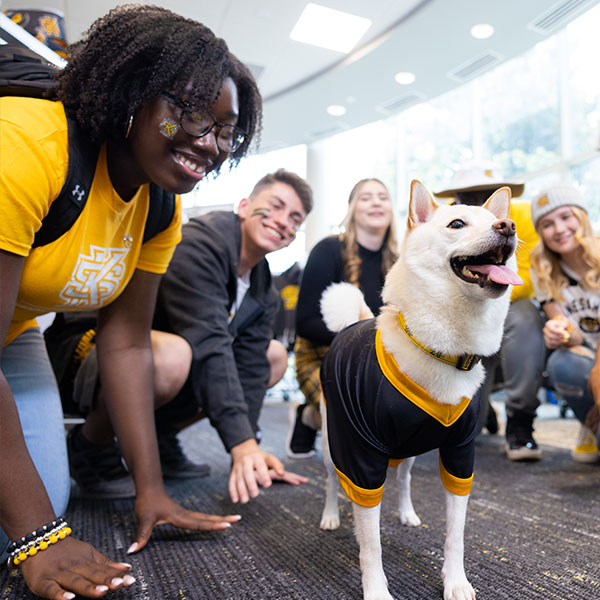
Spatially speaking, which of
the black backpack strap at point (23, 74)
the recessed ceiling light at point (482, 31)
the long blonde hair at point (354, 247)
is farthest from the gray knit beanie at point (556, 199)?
the recessed ceiling light at point (482, 31)

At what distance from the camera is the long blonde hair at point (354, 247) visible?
6.47 ft

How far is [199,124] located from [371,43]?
423 centimetres

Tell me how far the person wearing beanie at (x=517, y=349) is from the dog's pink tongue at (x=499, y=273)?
44.2 inches

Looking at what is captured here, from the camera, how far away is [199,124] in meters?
0.94

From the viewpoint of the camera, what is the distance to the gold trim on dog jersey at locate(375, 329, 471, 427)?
2.70 feet

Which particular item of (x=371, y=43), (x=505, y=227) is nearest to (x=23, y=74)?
(x=505, y=227)

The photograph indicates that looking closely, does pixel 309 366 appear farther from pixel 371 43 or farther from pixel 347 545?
pixel 371 43

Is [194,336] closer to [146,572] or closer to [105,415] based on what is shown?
[105,415]

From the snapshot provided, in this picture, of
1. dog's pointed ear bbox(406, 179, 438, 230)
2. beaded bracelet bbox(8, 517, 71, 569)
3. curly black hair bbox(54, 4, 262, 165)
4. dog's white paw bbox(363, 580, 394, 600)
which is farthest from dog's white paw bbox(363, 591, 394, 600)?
curly black hair bbox(54, 4, 262, 165)

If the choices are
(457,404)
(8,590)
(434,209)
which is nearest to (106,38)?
(434,209)

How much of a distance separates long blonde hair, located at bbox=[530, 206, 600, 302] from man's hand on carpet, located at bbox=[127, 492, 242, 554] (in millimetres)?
1460

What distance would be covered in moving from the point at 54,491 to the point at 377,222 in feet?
4.65

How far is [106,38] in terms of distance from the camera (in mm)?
921

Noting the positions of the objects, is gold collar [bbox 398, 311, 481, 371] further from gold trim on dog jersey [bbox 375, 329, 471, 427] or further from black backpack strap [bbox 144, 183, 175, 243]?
black backpack strap [bbox 144, 183, 175, 243]
